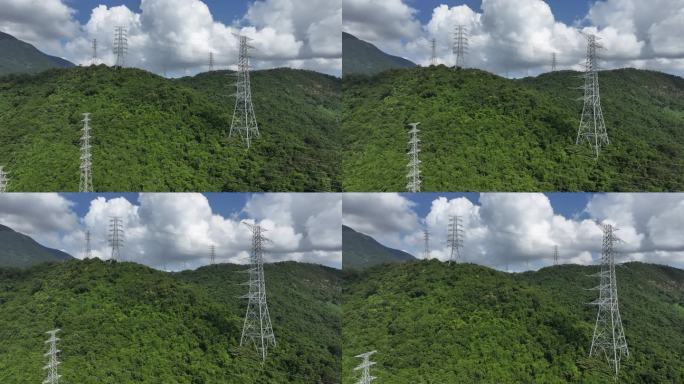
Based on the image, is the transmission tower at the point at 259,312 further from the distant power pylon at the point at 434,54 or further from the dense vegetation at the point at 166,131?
the distant power pylon at the point at 434,54

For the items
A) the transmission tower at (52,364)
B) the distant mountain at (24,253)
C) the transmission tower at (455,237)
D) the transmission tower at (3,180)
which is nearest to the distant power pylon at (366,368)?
the transmission tower at (455,237)

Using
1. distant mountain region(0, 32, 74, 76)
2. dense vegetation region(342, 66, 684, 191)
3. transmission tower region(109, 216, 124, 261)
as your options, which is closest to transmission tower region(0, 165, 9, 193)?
transmission tower region(109, 216, 124, 261)

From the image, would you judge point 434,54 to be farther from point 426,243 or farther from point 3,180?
point 3,180

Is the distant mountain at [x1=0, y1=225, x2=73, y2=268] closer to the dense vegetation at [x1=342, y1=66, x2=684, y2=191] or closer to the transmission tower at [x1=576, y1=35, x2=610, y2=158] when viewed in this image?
the dense vegetation at [x1=342, y1=66, x2=684, y2=191]

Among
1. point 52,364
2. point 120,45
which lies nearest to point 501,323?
point 52,364

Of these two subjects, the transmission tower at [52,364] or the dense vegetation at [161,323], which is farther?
the dense vegetation at [161,323]

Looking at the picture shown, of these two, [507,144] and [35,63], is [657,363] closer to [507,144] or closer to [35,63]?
[507,144]
